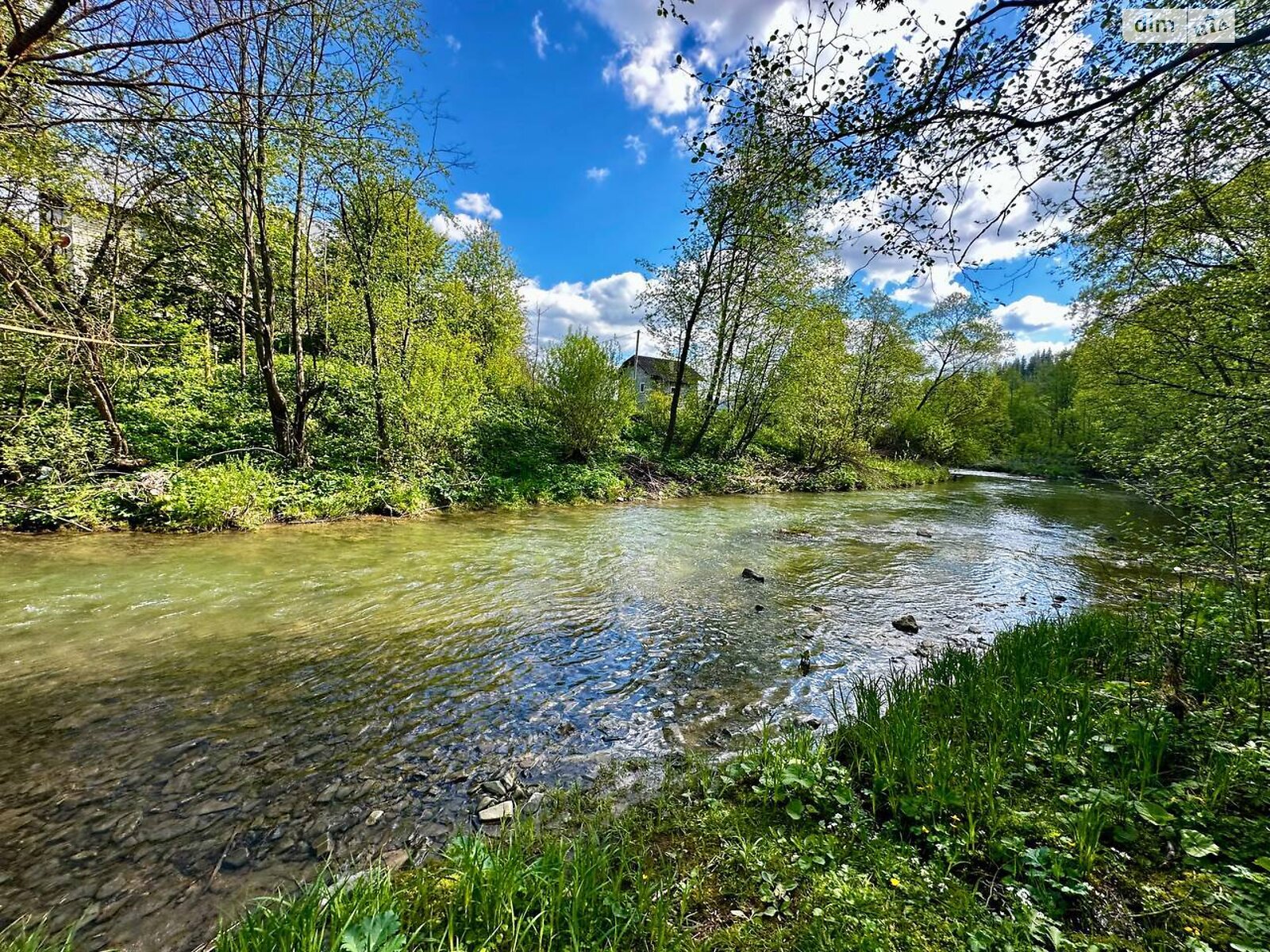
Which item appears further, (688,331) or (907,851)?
(688,331)

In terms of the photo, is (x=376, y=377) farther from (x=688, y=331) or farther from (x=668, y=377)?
(x=668, y=377)

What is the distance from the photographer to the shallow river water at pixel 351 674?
2.79 m

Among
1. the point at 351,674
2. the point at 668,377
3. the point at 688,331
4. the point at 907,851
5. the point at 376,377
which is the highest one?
the point at 688,331

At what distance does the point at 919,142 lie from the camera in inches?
161

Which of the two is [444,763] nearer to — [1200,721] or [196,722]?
[196,722]

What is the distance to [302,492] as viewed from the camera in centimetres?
1160

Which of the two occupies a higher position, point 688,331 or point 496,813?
point 688,331

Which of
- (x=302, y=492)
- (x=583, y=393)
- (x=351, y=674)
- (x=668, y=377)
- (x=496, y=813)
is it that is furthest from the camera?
(x=668, y=377)

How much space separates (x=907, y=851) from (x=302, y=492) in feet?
45.1

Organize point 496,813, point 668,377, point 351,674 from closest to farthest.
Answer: point 496,813
point 351,674
point 668,377

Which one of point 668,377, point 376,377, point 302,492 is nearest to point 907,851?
point 302,492

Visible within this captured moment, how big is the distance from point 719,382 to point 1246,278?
18.1 metres

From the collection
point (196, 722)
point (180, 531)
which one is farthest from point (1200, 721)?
point (180, 531)

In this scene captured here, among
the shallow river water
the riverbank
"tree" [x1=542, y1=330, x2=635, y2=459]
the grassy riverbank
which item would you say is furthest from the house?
the grassy riverbank
